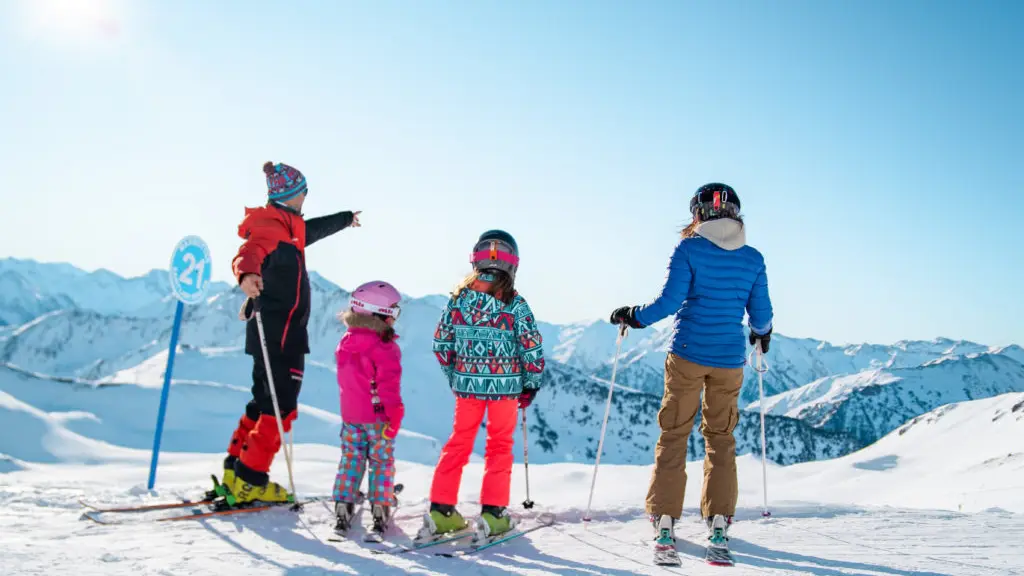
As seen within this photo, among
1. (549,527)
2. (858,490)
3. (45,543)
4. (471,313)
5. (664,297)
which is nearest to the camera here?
(45,543)

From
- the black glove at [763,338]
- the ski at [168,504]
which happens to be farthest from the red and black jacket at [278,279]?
the black glove at [763,338]

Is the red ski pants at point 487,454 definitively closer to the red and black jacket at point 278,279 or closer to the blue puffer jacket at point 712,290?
the blue puffer jacket at point 712,290

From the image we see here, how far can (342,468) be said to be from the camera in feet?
16.3

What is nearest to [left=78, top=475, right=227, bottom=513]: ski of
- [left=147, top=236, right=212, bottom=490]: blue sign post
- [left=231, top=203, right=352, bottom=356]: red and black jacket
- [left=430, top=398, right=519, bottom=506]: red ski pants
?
[left=231, top=203, right=352, bottom=356]: red and black jacket

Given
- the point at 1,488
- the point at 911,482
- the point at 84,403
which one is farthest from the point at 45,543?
the point at 84,403

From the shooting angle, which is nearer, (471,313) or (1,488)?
(471,313)

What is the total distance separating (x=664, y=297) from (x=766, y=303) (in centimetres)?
Answer: 86

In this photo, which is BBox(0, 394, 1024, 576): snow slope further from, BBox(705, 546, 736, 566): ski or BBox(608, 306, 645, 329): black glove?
BBox(608, 306, 645, 329): black glove

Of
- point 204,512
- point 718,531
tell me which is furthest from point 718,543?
point 204,512

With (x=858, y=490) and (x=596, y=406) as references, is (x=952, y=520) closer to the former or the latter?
(x=858, y=490)

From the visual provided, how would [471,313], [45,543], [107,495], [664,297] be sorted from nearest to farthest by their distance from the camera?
[45,543] → [664,297] → [471,313] → [107,495]

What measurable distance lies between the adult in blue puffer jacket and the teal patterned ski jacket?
3.13 ft

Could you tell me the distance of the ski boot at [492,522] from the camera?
4612 mm

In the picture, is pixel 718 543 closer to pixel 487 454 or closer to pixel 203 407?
pixel 487 454
